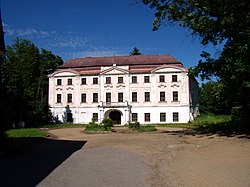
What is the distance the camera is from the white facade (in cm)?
4294

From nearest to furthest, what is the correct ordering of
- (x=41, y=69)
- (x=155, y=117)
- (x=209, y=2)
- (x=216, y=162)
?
1. (x=216, y=162)
2. (x=209, y=2)
3. (x=155, y=117)
4. (x=41, y=69)

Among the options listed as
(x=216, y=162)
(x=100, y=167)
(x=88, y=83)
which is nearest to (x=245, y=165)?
(x=216, y=162)

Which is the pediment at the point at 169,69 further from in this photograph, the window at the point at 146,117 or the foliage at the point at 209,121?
the foliage at the point at 209,121

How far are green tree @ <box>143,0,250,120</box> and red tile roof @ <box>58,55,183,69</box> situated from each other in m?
25.9

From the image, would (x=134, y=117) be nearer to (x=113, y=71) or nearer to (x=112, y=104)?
(x=112, y=104)

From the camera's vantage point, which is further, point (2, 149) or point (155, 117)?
point (155, 117)

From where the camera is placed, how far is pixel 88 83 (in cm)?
4578

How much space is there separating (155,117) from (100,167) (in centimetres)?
3491

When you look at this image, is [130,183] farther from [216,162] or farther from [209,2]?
[209,2]

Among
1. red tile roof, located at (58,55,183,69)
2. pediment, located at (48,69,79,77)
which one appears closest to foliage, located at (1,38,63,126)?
pediment, located at (48,69,79,77)

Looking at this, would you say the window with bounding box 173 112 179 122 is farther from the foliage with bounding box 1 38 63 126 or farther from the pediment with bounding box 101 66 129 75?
the foliage with bounding box 1 38 63 126

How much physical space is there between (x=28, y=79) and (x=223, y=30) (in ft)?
139

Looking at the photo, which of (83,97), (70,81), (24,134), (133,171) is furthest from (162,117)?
(133,171)

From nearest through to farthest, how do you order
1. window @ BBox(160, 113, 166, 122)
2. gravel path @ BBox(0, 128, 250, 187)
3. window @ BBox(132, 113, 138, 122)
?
gravel path @ BBox(0, 128, 250, 187) < window @ BBox(160, 113, 166, 122) < window @ BBox(132, 113, 138, 122)
